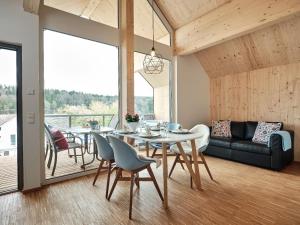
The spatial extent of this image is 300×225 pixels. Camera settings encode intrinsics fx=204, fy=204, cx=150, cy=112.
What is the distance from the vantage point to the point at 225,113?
5.42 meters

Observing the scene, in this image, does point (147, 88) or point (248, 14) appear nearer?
point (248, 14)

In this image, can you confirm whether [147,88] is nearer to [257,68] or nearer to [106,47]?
[106,47]

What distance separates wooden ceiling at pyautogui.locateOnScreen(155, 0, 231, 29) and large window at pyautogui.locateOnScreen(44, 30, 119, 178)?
5.34 ft

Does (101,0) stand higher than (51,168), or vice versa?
(101,0)

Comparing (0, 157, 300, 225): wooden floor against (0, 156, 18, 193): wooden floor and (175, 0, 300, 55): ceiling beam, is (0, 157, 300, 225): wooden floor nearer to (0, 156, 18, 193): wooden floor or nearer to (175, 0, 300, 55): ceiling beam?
(0, 156, 18, 193): wooden floor

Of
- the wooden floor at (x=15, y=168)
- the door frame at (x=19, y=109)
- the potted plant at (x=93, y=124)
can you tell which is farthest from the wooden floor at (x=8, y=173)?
the potted plant at (x=93, y=124)

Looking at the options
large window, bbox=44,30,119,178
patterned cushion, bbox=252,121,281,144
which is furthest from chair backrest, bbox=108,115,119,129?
patterned cushion, bbox=252,121,281,144

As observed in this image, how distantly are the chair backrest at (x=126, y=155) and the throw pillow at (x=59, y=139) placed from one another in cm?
139

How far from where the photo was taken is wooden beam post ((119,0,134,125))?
3832 mm

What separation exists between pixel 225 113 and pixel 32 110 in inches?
176

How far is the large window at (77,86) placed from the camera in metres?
3.23

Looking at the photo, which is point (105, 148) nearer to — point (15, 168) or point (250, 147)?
point (15, 168)

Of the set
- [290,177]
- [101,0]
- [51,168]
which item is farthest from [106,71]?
[290,177]

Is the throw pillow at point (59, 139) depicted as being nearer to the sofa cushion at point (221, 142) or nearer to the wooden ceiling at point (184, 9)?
the sofa cushion at point (221, 142)
